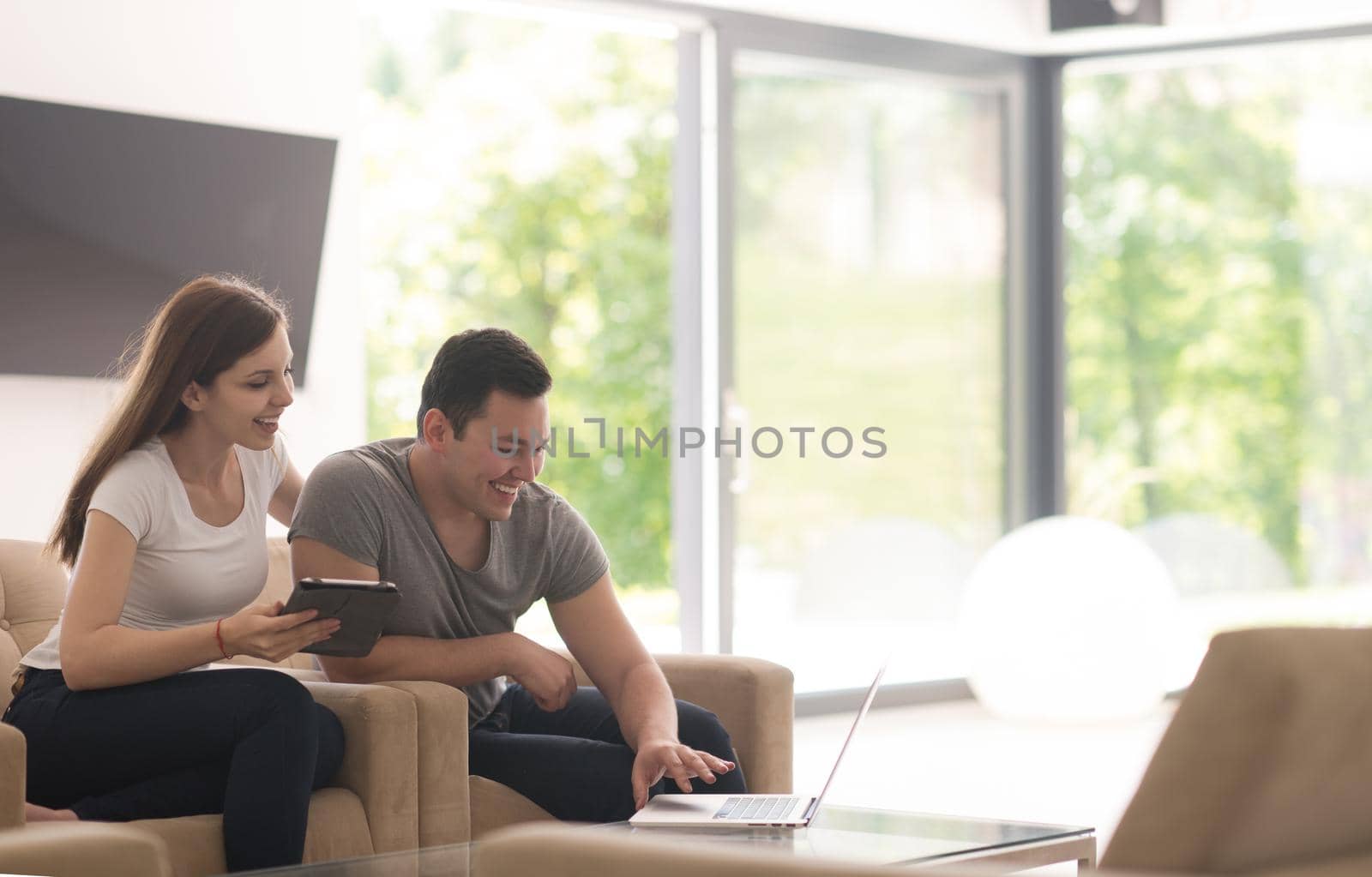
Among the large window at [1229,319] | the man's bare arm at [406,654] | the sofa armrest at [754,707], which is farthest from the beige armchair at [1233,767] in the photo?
the large window at [1229,319]

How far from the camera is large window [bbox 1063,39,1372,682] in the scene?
5402 millimetres

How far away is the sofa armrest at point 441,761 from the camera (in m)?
2.28

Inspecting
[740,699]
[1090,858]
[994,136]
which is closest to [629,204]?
[994,136]

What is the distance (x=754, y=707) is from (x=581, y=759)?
0.34 metres

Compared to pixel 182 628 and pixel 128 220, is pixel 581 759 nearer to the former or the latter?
pixel 182 628

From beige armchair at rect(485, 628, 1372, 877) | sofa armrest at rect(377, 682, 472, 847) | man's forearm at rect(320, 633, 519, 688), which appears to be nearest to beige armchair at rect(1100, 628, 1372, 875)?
beige armchair at rect(485, 628, 1372, 877)

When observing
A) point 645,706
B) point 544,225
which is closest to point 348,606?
point 645,706

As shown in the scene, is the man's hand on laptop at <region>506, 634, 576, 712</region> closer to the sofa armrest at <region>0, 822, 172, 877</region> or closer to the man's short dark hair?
the man's short dark hair

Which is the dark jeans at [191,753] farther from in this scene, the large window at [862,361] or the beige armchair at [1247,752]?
the large window at [862,361]

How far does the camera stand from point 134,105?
154 inches

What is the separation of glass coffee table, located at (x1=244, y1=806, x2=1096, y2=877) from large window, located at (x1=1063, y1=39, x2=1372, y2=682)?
3625mm

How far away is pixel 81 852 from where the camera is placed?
121cm

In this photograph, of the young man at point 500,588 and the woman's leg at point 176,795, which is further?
the young man at point 500,588

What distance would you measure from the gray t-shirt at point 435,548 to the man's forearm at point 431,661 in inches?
2.0
